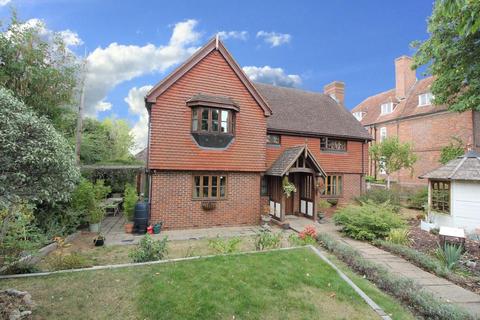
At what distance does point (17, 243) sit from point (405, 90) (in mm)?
33851

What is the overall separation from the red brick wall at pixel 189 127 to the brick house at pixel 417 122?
55.2 ft

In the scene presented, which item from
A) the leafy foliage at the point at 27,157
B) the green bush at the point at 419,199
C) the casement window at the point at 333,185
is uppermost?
the leafy foliage at the point at 27,157

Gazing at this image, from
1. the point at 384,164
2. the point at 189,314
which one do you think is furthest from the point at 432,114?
the point at 189,314

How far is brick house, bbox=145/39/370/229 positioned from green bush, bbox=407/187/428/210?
8026 mm

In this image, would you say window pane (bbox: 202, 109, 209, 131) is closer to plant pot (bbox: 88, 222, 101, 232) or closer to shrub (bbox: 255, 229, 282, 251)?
shrub (bbox: 255, 229, 282, 251)

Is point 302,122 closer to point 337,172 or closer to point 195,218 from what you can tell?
point 337,172

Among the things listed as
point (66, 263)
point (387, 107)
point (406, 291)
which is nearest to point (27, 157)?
point (66, 263)

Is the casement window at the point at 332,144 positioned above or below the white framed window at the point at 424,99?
below

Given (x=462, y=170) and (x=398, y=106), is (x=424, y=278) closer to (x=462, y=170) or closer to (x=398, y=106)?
(x=462, y=170)

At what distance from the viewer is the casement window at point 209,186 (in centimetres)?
1136

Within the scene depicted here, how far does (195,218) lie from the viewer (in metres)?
11.2

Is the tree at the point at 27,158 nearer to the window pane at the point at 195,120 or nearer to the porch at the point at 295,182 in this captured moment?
the window pane at the point at 195,120

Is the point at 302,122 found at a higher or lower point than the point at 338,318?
higher

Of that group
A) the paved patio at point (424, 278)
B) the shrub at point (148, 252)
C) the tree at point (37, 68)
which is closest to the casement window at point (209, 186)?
the shrub at point (148, 252)
